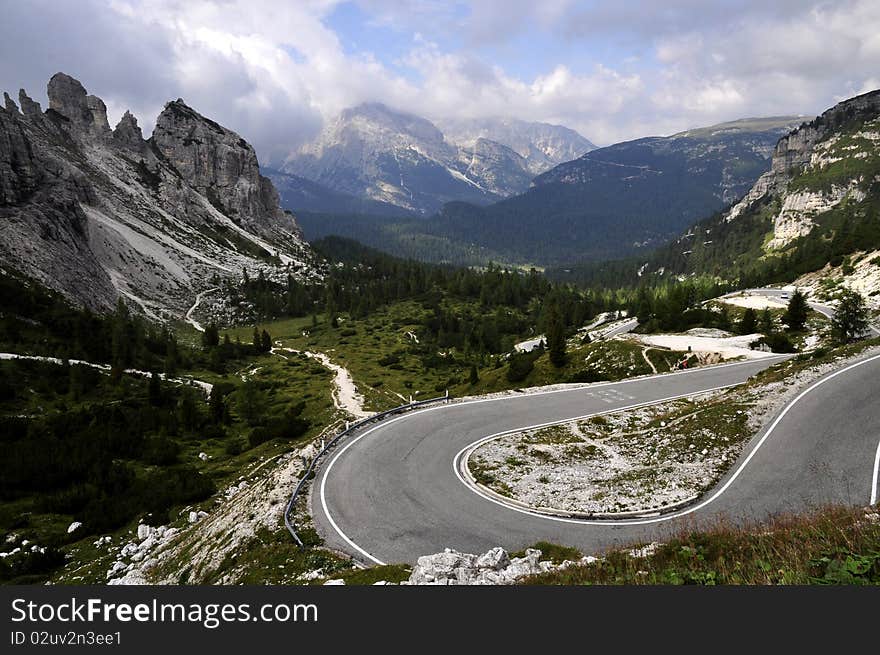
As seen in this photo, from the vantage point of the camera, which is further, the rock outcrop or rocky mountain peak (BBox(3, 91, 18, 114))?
rocky mountain peak (BBox(3, 91, 18, 114))

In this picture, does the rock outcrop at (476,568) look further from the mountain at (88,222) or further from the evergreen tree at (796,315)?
the mountain at (88,222)

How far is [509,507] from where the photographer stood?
18438 millimetres

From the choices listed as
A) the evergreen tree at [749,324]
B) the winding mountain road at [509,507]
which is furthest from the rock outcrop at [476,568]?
the evergreen tree at [749,324]

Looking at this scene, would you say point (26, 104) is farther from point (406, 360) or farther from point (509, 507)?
point (509, 507)

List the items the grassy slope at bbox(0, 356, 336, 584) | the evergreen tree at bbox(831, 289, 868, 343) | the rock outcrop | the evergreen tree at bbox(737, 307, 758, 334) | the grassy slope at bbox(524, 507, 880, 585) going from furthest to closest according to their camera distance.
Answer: the evergreen tree at bbox(737, 307, 758, 334) → the evergreen tree at bbox(831, 289, 868, 343) → the grassy slope at bbox(0, 356, 336, 584) → the rock outcrop → the grassy slope at bbox(524, 507, 880, 585)

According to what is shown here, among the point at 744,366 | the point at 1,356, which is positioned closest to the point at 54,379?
the point at 1,356

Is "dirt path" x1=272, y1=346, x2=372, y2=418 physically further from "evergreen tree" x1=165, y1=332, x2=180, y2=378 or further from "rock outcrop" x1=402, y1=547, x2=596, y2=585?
"rock outcrop" x1=402, y1=547, x2=596, y2=585

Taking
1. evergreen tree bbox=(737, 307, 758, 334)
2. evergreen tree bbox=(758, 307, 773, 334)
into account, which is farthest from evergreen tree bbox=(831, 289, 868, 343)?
evergreen tree bbox=(737, 307, 758, 334)

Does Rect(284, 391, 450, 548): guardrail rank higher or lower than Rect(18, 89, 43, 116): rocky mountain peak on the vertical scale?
lower

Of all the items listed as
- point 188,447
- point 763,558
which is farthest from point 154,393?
point 763,558

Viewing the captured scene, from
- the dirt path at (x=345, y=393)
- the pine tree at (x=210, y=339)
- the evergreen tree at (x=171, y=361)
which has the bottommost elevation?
the dirt path at (x=345, y=393)

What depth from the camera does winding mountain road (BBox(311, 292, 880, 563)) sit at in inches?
627

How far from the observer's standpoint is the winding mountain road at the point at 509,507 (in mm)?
15938

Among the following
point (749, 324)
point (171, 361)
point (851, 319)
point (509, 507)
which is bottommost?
point (509, 507)
